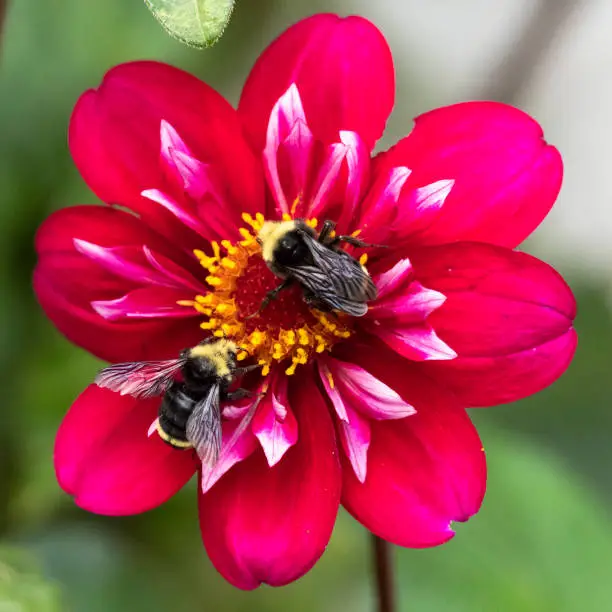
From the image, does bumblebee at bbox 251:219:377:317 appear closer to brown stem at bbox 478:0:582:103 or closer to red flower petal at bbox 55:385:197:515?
red flower petal at bbox 55:385:197:515

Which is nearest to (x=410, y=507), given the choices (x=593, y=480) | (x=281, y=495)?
(x=281, y=495)

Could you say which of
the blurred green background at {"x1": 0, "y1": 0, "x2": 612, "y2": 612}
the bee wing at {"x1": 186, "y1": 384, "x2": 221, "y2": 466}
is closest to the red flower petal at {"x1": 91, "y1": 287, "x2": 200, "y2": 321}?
the bee wing at {"x1": 186, "y1": 384, "x2": 221, "y2": 466}

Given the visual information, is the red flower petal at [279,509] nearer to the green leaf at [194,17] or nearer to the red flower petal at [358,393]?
the red flower petal at [358,393]

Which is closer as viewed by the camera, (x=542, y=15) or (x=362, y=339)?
(x=362, y=339)

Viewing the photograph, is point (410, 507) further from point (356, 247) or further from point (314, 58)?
point (314, 58)

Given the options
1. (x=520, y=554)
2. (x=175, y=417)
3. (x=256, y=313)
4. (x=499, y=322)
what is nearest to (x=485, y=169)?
(x=499, y=322)

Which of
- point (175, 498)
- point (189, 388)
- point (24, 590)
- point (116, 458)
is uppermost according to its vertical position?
point (189, 388)

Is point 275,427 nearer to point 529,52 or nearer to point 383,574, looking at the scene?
point 383,574

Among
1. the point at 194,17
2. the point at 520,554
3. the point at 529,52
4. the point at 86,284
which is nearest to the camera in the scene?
the point at 194,17
